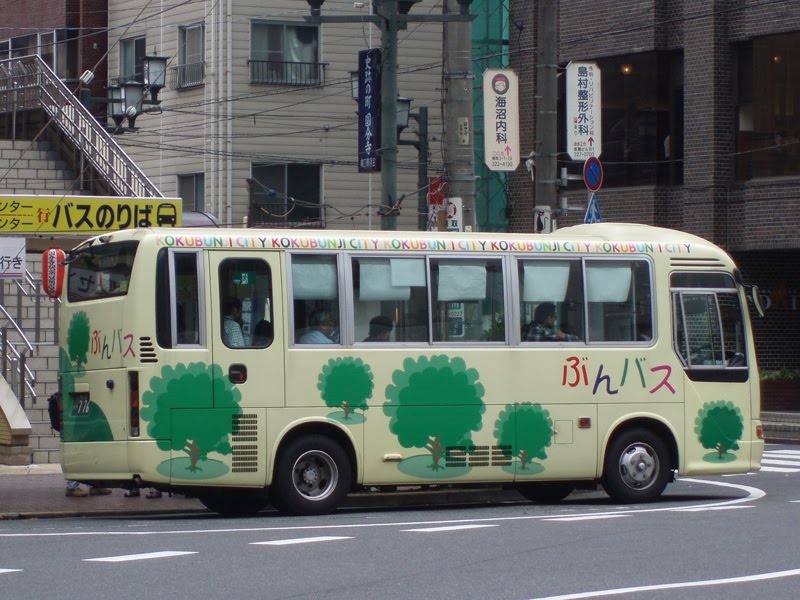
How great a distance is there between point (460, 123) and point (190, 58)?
20.5 m

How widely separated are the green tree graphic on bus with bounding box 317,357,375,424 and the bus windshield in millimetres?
2269

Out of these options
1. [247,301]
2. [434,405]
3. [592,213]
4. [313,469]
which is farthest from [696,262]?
[247,301]

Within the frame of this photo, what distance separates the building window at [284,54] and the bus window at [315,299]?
23.0 m

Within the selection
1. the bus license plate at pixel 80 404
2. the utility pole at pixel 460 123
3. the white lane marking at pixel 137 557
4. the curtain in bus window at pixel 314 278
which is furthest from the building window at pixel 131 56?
the white lane marking at pixel 137 557

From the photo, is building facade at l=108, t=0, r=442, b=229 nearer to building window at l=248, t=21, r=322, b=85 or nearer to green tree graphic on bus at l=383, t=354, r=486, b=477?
building window at l=248, t=21, r=322, b=85

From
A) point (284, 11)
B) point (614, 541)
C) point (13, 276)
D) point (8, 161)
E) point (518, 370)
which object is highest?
point (284, 11)

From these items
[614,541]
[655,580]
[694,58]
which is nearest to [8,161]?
[694,58]

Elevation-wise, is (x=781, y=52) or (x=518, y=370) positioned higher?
(x=781, y=52)

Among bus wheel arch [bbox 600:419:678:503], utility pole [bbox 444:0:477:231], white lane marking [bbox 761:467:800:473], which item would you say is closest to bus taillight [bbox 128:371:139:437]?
bus wheel arch [bbox 600:419:678:503]

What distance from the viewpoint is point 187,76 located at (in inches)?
1535

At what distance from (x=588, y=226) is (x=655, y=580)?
25.4 feet

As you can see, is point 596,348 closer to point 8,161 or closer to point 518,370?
point 518,370

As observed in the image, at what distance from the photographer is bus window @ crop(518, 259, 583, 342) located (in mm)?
16734

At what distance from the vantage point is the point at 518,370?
16625 millimetres
